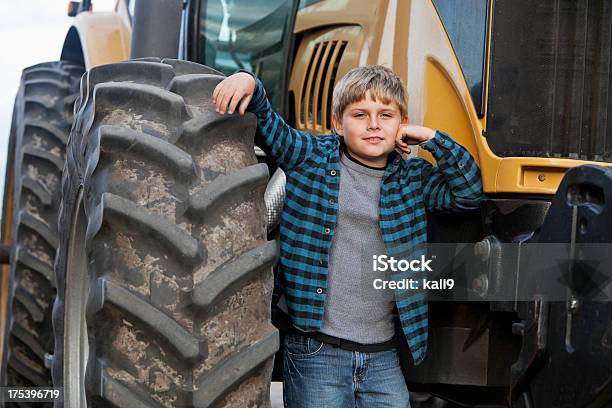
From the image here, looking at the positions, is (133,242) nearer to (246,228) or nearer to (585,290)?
(246,228)

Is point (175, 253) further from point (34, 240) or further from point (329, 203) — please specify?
point (34, 240)

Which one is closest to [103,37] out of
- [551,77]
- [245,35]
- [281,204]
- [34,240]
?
[245,35]

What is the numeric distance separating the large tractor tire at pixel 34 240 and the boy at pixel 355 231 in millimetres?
1660

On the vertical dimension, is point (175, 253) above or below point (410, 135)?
below

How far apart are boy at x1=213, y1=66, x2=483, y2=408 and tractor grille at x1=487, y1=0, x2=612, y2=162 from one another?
18cm

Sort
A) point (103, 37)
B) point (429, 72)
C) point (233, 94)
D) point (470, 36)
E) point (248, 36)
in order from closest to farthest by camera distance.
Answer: point (233, 94) < point (470, 36) < point (429, 72) < point (248, 36) < point (103, 37)

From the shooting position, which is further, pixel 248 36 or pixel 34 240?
pixel 34 240

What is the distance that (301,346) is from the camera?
2.70m

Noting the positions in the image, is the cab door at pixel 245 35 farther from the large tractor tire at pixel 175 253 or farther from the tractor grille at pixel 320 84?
the large tractor tire at pixel 175 253

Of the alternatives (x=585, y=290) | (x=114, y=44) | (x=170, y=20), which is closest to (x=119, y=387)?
(x=585, y=290)

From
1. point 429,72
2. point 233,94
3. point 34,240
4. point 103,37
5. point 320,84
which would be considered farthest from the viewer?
point 103,37

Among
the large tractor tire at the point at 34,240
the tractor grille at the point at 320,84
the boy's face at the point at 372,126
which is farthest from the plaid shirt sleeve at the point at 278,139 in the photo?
the large tractor tire at the point at 34,240

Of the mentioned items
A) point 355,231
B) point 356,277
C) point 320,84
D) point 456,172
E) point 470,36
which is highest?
point 470,36

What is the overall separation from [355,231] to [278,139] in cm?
32
